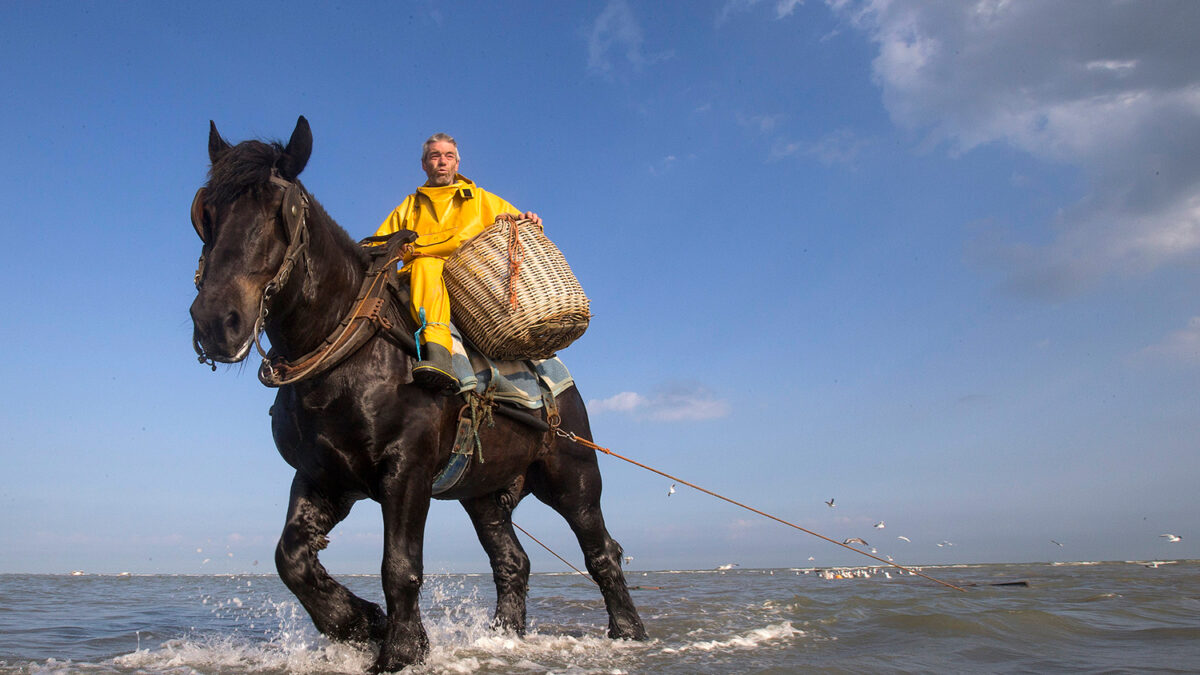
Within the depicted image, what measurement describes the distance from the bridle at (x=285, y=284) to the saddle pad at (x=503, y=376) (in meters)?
0.48

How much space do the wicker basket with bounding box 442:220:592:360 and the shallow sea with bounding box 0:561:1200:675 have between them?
6.39 feet

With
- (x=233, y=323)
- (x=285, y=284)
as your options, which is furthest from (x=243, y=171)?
(x=233, y=323)

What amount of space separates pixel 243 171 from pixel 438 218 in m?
1.61

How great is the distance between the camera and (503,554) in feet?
19.9

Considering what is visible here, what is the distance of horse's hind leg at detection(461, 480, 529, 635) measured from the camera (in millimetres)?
5977

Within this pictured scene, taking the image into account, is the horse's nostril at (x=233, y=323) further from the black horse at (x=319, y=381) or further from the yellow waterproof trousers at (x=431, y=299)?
the yellow waterproof trousers at (x=431, y=299)

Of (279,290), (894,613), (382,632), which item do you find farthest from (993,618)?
Answer: (279,290)

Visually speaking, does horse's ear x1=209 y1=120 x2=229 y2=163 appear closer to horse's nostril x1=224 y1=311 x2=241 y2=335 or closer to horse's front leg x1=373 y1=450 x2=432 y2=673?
horse's nostril x1=224 y1=311 x2=241 y2=335

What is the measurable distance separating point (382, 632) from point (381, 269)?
7.03 ft

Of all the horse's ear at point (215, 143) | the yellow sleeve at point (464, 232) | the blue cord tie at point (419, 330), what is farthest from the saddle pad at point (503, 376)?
the horse's ear at point (215, 143)

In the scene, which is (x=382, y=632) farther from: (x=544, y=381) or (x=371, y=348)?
(x=544, y=381)

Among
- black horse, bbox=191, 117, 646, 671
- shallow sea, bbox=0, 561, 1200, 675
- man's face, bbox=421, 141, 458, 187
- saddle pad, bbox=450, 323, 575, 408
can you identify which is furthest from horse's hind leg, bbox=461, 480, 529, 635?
man's face, bbox=421, 141, 458, 187

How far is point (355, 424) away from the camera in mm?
3842

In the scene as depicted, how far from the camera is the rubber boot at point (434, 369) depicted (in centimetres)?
398
